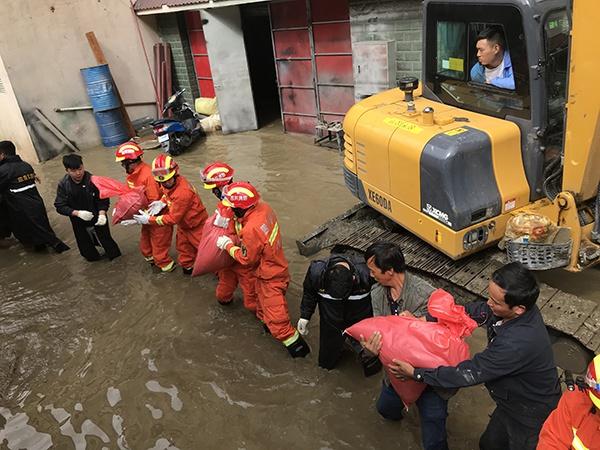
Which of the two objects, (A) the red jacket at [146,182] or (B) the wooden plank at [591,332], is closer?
(B) the wooden plank at [591,332]

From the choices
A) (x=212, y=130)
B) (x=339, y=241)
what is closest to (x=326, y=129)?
(x=212, y=130)

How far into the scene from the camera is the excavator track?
353cm

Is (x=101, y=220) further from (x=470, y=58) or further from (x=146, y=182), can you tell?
(x=470, y=58)

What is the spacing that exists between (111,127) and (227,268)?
7805mm

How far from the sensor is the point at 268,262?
160 inches

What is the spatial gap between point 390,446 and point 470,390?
786 millimetres

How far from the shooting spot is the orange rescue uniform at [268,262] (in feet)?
12.9

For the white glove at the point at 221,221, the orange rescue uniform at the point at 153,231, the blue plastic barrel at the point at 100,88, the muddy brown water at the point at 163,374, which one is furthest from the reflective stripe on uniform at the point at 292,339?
the blue plastic barrel at the point at 100,88

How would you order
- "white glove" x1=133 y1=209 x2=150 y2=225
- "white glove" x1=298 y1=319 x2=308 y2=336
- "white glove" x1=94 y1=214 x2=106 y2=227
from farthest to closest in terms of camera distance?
"white glove" x1=94 y1=214 x2=106 y2=227 → "white glove" x1=133 y1=209 x2=150 y2=225 → "white glove" x1=298 y1=319 x2=308 y2=336

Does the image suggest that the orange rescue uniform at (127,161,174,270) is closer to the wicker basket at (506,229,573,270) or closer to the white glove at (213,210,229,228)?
the white glove at (213,210,229,228)

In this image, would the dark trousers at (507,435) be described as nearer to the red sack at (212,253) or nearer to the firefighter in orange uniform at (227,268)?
the firefighter in orange uniform at (227,268)

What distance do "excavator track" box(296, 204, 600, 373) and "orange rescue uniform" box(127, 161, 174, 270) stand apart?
1510 millimetres

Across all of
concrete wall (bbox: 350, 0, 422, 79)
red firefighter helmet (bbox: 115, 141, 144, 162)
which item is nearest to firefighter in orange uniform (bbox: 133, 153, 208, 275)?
red firefighter helmet (bbox: 115, 141, 144, 162)

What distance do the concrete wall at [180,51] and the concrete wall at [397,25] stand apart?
5062mm
